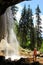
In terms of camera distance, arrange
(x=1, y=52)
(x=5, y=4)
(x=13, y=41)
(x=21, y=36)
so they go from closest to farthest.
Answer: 1. (x=5, y=4)
2. (x=1, y=52)
3. (x=13, y=41)
4. (x=21, y=36)

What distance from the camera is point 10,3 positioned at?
23.6 m

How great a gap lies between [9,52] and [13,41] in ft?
24.4

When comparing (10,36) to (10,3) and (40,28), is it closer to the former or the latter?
(10,3)

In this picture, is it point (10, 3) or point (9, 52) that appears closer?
point (10, 3)

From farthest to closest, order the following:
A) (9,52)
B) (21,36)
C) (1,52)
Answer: (21,36)
(9,52)
(1,52)

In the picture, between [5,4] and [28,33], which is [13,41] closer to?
[5,4]

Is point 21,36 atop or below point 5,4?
below

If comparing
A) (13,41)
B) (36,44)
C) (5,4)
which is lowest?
(36,44)

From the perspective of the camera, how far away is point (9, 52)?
34.9 metres

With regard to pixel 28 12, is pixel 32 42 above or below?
below

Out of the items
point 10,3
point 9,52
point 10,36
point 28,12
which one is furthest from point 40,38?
point 10,3

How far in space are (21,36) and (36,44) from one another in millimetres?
5195

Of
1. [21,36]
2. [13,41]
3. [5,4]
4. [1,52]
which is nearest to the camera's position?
[5,4]

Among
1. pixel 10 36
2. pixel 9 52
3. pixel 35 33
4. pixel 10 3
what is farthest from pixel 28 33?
pixel 10 3
